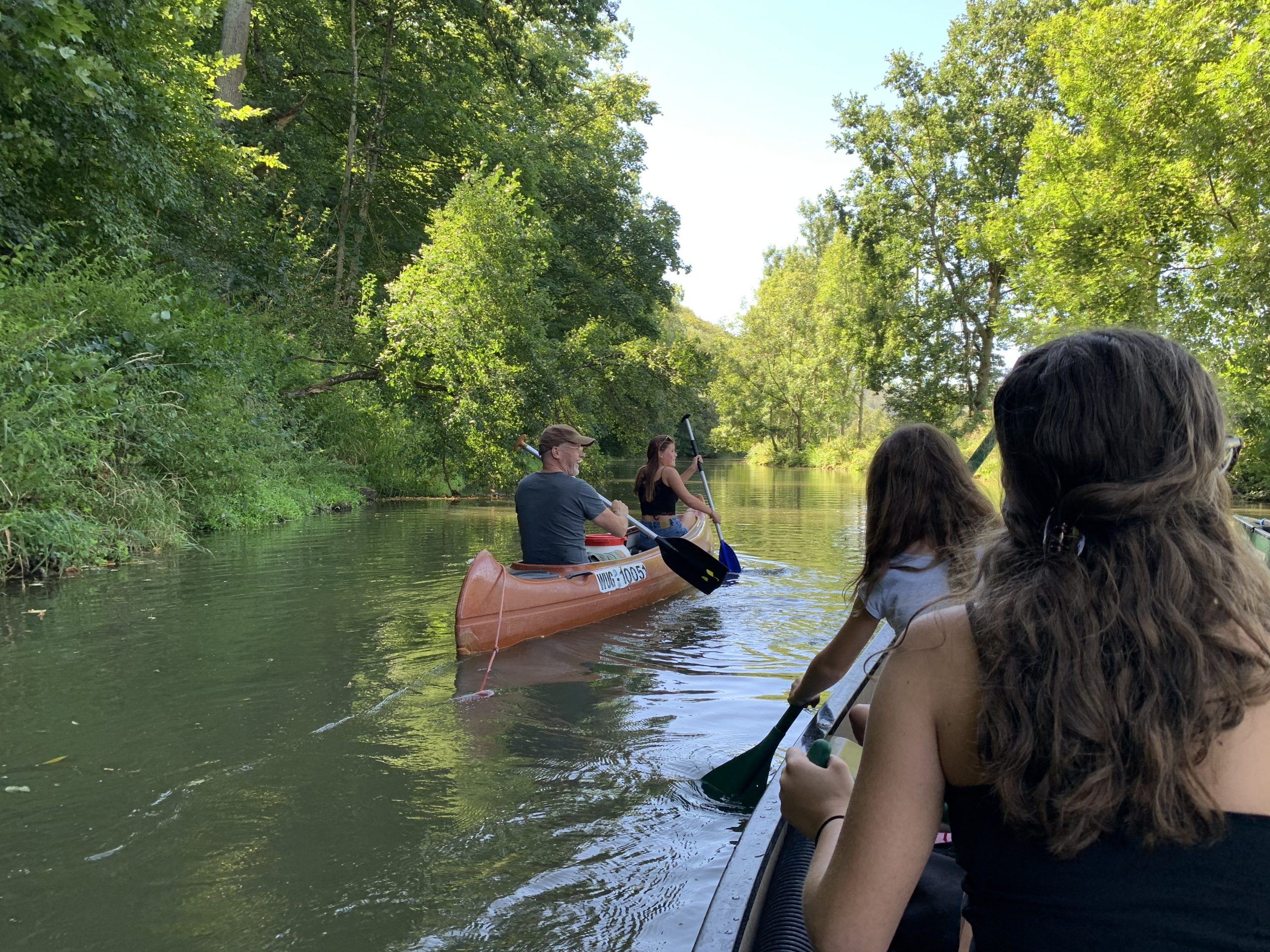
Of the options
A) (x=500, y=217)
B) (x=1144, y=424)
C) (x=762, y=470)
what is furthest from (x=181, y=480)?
(x=762, y=470)

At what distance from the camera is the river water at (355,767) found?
278 cm

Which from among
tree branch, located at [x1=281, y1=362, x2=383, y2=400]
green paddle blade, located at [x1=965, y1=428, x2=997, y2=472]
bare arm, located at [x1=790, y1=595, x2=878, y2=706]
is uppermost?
tree branch, located at [x1=281, y1=362, x2=383, y2=400]

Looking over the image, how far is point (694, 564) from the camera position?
754 centimetres

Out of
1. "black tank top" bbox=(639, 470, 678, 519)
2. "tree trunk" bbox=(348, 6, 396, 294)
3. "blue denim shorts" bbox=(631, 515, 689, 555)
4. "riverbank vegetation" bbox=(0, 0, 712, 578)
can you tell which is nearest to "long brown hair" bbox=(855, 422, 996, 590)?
"blue denim shorts" bbox=(631, 515, 689, 555)

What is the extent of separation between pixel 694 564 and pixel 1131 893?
653 cm

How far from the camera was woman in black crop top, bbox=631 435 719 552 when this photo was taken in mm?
9438

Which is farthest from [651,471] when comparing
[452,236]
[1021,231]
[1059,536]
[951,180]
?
[951,180]

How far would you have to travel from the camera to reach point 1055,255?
19656 mm

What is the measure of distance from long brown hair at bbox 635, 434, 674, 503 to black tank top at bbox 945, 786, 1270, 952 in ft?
27.1

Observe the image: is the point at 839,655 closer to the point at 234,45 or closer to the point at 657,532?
the point at 657,532

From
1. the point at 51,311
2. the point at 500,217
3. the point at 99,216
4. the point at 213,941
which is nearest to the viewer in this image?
the point at 213,941

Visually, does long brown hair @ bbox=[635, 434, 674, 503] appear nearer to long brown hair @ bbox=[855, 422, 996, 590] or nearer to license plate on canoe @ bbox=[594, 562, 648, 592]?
license plate on canoe @ bbox=[594, 562, 648, 592]

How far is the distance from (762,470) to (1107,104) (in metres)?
28.5

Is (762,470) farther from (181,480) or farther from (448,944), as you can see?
(448,944)
